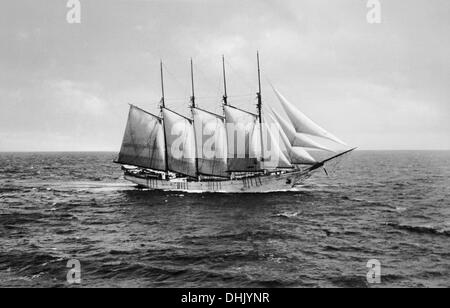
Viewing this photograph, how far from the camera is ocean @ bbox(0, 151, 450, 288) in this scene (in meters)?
20.3

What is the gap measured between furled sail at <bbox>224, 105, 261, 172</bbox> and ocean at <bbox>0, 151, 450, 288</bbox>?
6.34 metres

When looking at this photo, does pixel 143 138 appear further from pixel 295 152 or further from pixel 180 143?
pixel 295 152

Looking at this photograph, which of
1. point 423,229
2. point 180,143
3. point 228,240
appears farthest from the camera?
point 180,143

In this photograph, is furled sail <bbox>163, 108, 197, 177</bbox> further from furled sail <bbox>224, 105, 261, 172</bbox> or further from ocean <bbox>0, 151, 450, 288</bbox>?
ocean <bbox>0, 151, 450, 288</bbox>

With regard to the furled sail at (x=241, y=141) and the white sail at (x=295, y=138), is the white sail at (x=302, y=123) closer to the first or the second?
the white sail at (x=295, y=138)

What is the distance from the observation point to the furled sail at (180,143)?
57031mm

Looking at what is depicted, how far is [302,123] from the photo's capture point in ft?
159

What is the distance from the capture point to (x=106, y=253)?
24875mm

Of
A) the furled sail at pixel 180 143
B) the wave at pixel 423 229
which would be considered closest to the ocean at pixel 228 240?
the wave at pixel 423 229

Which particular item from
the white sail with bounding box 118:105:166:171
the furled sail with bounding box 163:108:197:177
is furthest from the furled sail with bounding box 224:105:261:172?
the white sail with bounding box 118:105:166:171

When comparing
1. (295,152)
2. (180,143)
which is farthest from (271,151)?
(180,143)

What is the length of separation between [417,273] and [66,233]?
2627 centimetres

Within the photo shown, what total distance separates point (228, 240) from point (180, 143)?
31490mm
